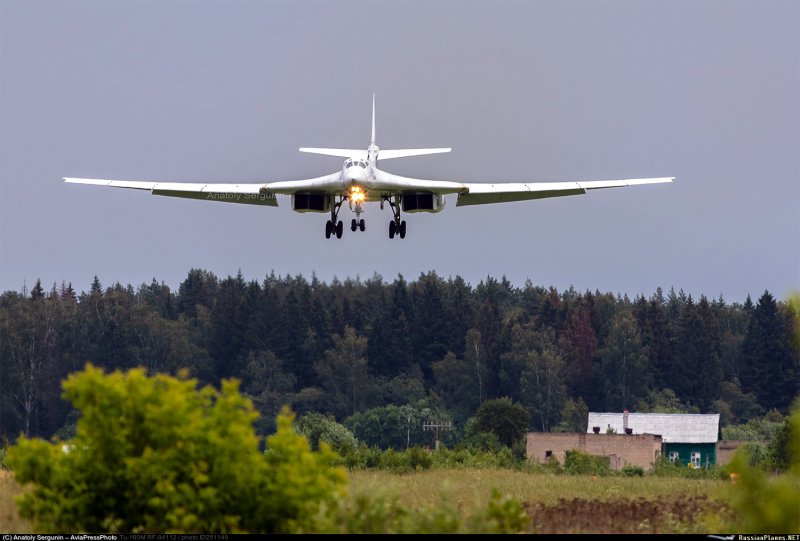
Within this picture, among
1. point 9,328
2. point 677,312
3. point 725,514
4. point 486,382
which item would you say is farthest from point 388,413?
point 725,514

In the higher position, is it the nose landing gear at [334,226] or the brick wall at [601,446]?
the nose landing gear at [334,226]

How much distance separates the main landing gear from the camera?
130 ft

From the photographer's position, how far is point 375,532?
17734 mm

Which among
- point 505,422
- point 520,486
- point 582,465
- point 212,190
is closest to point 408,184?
point 212,190

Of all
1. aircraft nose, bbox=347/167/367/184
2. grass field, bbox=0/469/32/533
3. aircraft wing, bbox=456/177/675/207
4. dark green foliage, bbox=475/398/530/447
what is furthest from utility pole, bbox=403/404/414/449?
grass field, bbox=0/469/32/533

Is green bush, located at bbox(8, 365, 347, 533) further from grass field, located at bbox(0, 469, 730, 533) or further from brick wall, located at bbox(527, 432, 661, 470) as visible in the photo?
brick wall, located at bbox(527, 432, 661, 470)

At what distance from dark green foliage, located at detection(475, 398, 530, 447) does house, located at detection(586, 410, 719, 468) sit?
12.3 ft

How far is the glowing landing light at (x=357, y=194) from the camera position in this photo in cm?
3588

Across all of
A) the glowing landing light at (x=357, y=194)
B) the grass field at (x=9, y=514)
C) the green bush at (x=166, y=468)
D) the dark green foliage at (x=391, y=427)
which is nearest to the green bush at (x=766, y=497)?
the green bush at (x=166, y=468)

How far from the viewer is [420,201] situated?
3894 centimetres

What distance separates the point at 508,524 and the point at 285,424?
10.3 ft

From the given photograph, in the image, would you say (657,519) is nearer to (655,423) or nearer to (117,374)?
(117,374)

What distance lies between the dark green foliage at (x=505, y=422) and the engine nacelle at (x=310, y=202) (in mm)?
34726

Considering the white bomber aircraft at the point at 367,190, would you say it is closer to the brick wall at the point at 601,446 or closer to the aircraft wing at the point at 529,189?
the aircraft wing at the point at 529,189
